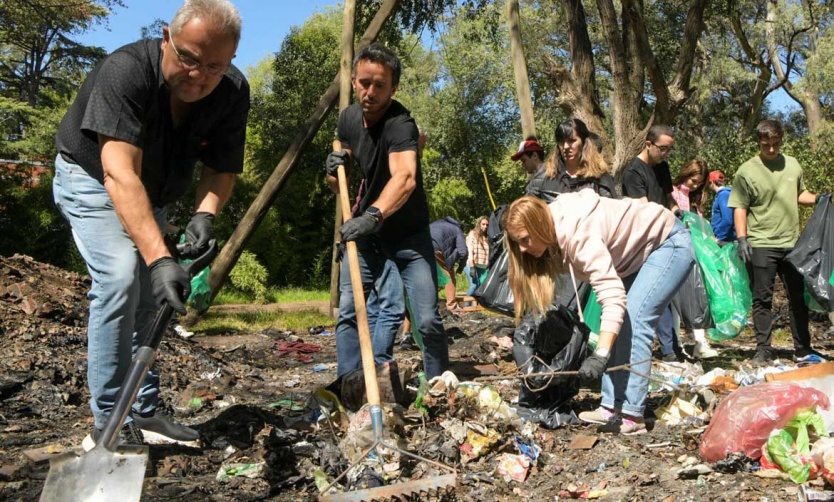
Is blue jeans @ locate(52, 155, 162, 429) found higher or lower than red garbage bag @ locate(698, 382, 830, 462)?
higher

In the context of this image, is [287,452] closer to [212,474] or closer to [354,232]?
[212,474]

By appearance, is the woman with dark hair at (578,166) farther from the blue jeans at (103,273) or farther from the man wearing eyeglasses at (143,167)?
the blue jeans at (103,273)

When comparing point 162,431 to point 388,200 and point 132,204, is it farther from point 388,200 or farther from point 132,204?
point 388,200

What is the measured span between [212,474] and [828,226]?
15.6 feet

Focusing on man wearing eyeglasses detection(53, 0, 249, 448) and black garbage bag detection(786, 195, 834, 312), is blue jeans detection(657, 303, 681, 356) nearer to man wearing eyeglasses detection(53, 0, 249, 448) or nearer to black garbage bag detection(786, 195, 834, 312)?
black garbage bag detection(786, 195, 834, 312)

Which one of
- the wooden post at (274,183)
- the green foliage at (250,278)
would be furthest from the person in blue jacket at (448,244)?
the green foliage at (250,278)

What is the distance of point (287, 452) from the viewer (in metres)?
3.37

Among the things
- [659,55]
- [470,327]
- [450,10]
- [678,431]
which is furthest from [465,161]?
[678,431]

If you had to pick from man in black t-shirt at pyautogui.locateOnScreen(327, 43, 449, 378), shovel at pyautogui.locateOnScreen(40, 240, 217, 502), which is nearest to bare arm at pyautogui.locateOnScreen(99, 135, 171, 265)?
shovel at pyautogui.locateOnScreen(40, 240, 217, 502)

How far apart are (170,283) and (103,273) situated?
24.3 inches

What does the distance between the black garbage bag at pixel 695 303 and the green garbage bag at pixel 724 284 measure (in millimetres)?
37

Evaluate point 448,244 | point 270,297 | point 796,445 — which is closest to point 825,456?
point 796,445

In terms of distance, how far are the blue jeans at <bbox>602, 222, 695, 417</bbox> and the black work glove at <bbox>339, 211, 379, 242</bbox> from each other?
131 cm

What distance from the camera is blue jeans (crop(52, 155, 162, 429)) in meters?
2.98
